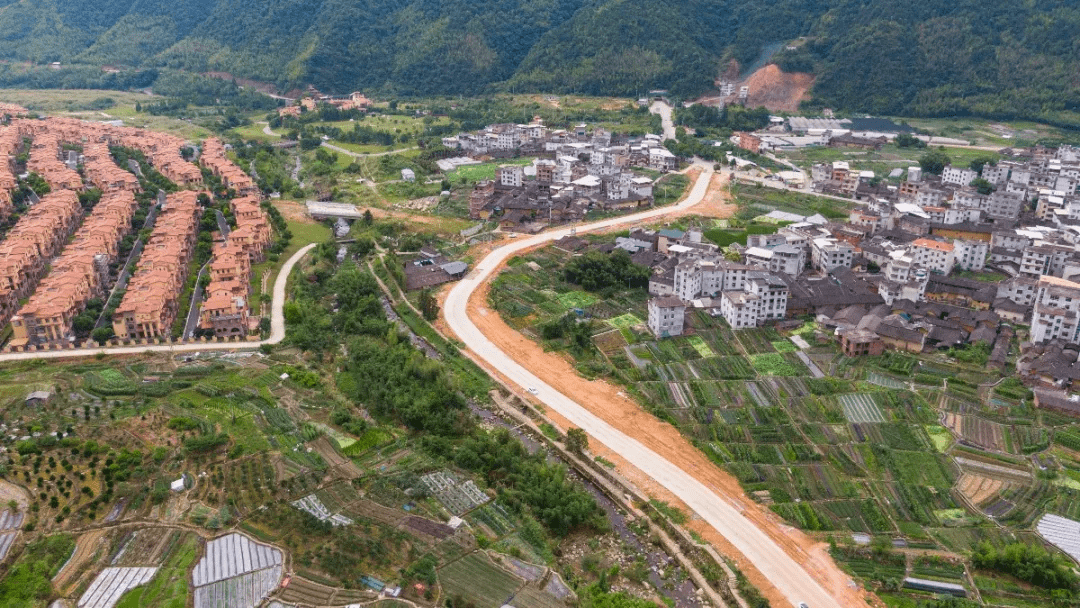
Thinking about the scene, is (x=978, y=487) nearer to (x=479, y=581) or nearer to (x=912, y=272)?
(x=479, y=581)

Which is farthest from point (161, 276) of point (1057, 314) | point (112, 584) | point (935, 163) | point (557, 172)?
point (935, 163)

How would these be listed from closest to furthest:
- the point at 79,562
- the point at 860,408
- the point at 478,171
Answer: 1. the point at 79,562
2. the point at 860,408
3. the point at 478,171

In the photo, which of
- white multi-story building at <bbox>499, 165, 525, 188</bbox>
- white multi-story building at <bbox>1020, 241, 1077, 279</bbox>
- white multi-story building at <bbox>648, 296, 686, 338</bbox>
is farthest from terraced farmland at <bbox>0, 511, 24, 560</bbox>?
white multi-story building at <bbox>1020, 241, 1077, 279</bbox>

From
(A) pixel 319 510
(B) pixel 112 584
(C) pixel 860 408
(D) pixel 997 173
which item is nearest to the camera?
(B) pixel 112 584

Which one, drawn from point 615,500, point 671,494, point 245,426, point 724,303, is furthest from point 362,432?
point 724,303

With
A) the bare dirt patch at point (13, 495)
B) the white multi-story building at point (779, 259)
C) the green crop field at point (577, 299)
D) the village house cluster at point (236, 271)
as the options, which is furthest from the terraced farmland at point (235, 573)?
the white multi-story building at point (779, 259)

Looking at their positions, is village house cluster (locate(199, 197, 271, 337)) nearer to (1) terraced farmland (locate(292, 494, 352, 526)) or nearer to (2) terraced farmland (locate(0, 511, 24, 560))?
(2) terraced farmland (locate(0, 511, 24, 560))

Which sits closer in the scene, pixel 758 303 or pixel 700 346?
pixel 700 346

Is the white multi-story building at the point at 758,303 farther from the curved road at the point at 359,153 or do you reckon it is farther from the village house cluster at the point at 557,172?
the curved road at the point at 359,153
